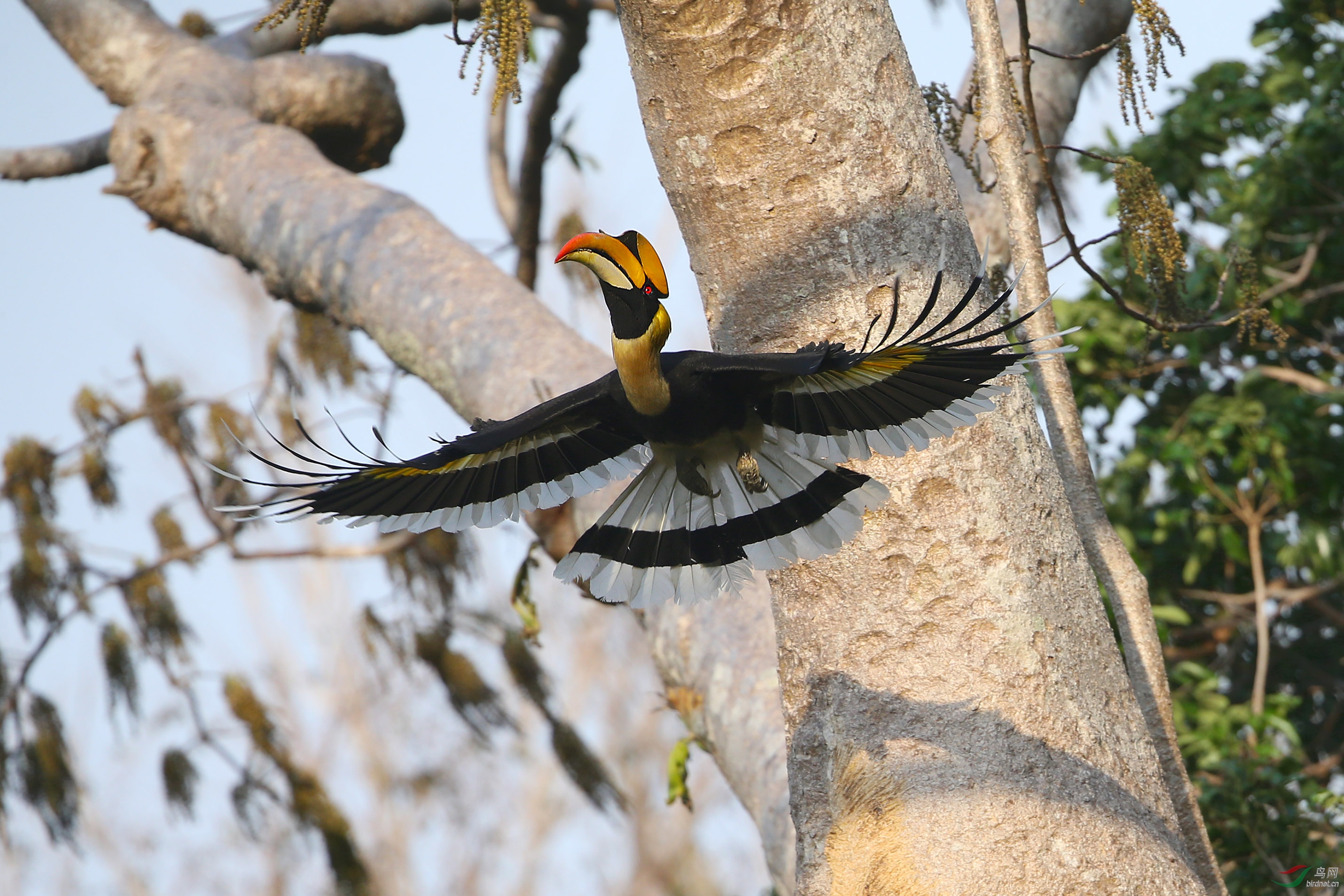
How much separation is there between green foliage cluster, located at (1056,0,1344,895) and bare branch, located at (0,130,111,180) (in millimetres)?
3447

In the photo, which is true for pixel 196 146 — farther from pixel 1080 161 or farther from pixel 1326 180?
pixel 1326 180

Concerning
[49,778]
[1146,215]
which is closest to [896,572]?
[1146,215]

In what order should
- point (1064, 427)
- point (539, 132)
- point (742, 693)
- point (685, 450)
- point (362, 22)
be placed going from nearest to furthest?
point (685, 450) → point (1064, 427) → point (742, 693) → point (539, 132) → point (362, 22)

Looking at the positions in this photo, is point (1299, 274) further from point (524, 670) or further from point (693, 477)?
point (524, 670)

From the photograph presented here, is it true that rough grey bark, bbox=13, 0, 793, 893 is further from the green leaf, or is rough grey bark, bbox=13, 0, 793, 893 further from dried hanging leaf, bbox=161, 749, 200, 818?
dried hanging leaf, bbox=161, 749, 200, 818

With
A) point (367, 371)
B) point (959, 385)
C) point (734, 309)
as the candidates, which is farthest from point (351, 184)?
point (959, 385)

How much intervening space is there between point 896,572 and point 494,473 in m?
0.65

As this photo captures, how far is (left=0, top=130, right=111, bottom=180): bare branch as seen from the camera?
4.17 m

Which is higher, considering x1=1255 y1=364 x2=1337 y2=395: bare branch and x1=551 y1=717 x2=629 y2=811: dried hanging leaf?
x1=1255 y1=364 x2=1337 y2=395: bare branch

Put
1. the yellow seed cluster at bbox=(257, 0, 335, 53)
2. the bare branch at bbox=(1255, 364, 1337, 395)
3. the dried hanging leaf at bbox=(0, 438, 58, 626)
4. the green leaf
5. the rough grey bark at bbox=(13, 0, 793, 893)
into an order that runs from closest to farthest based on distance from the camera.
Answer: the yellow seed cluster at bbox=(257, 0, 335, 53) → the rough grey bark at bbox=(13, 0, 793, 893) → the green leaf → the bare branch at bbox=(1255, 364, 1337, 395) → the dried hanging leaf at bbox=(0, 438, 58, 626)

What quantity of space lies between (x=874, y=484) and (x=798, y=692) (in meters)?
0.37

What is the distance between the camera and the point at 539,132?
4070 millimetres

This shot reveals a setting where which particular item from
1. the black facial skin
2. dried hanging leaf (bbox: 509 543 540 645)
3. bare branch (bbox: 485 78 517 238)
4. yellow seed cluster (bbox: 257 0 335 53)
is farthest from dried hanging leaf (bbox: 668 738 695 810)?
bare branch (bbox: 485 78 517 238)

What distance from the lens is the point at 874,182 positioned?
1775 mm
